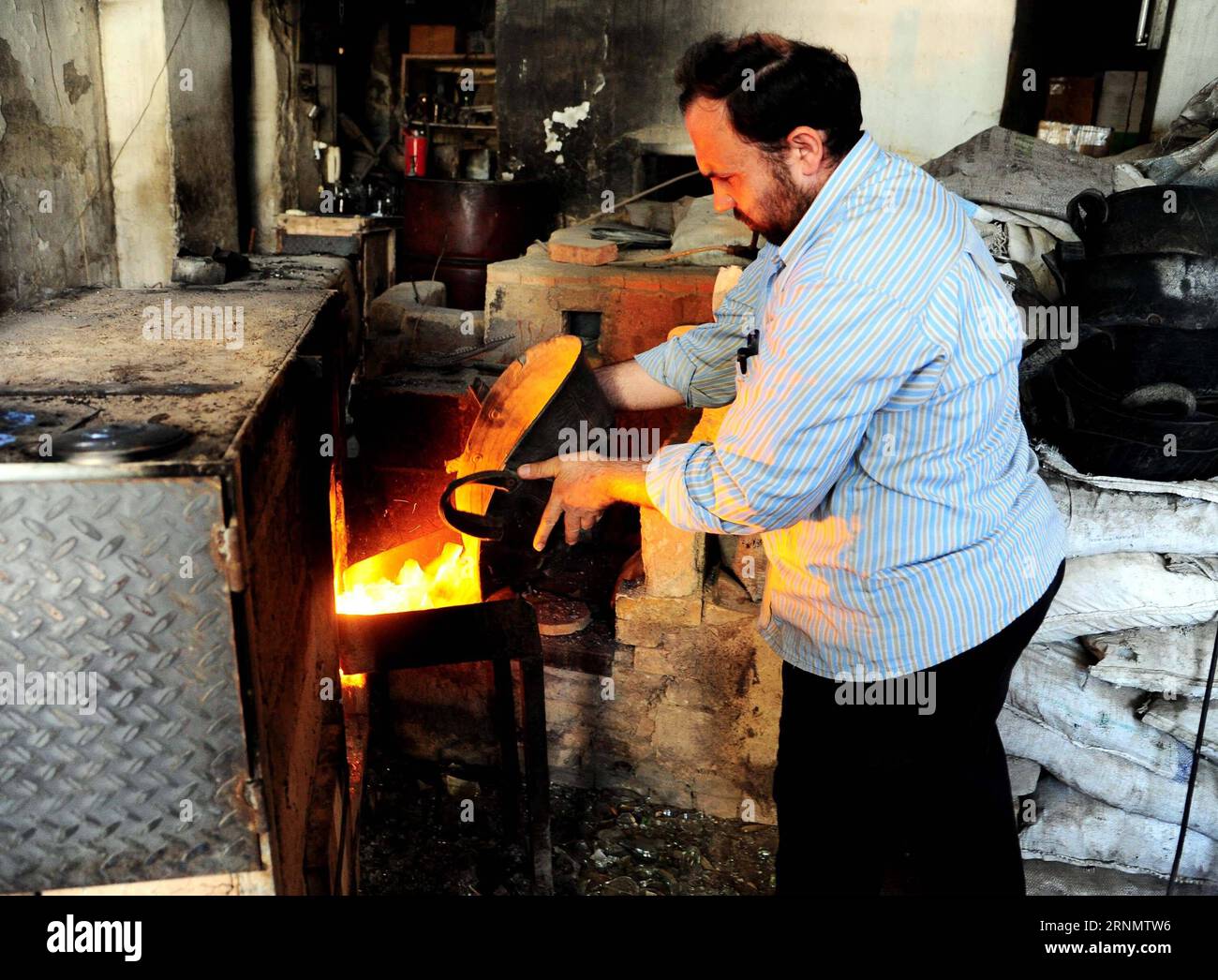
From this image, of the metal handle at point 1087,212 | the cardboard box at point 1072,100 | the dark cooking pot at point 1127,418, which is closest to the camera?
the dark cooking pot at point 1127,418

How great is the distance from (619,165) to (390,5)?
4875mm

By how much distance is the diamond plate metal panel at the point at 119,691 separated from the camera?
1.25 m

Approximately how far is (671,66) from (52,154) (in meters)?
3.63

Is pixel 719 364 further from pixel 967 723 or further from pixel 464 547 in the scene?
pixel 464 547

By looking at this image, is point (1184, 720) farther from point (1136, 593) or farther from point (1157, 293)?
point (1157, 293)

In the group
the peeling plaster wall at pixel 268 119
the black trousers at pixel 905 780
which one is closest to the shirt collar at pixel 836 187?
the black trousers at pixel 905 780

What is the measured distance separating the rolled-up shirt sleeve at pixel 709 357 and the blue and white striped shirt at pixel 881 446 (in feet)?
1.08

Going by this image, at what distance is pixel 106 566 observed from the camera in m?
1.28

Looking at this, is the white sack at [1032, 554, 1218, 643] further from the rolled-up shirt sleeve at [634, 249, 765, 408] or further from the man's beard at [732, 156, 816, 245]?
the man's beard at [732, 156, 816, 245]

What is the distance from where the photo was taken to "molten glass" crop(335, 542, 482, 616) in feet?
10.6

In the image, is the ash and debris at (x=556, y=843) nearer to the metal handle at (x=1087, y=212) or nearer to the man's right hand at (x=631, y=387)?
the man's right hand at (x=631, y=387)

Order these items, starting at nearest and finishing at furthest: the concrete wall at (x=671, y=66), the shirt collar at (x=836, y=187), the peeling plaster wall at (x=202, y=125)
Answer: the shirt collar at (x=836, y=187)
the peeling plaster wall at (x=202, y=125)
the concrete wall at (x=671, y=66)

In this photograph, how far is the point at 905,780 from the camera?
2078 millimetres
